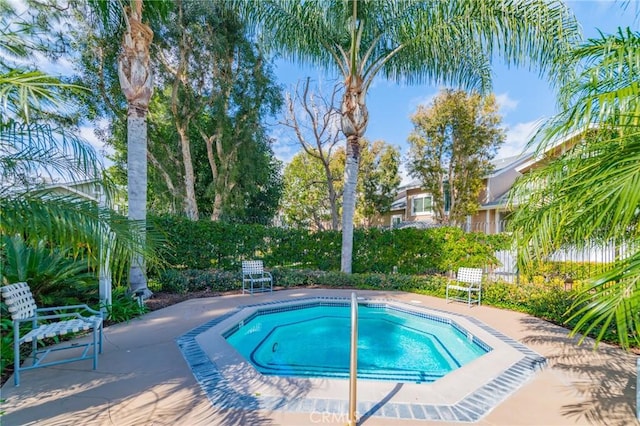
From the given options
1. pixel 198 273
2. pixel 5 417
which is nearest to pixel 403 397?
pixel 5 417

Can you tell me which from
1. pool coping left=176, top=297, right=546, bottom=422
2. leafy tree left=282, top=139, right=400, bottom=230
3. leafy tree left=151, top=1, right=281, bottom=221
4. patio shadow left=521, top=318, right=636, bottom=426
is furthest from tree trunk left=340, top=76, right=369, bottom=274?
leafy tree left=282, top=139, right=400, bottom=230

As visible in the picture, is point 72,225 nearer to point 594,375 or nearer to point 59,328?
point 59,328

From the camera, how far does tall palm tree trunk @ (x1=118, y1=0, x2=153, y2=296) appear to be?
309 inches

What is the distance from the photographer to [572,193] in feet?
9.27

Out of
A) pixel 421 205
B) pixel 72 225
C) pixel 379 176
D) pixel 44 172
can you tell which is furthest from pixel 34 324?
pixel 421 205

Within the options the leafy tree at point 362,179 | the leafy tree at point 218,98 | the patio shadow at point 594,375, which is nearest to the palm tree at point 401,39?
the leafy tree at point 218,98

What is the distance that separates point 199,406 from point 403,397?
7.98 feet

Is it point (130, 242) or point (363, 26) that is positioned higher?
point (363, 26)

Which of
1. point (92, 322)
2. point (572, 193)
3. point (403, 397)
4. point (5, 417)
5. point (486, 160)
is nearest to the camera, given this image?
point (572, 193)

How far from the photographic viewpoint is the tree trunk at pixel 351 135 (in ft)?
36.3

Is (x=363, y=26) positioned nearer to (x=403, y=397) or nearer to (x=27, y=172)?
(x=27, y=172)

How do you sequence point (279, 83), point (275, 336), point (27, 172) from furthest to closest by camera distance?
point (279, 83) → point (275, 336) → point (27, 172)

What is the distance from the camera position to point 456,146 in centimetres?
1873

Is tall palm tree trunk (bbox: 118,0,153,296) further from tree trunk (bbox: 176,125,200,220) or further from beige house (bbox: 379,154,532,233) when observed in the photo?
beige house (bbox: 379,154,532,233)
